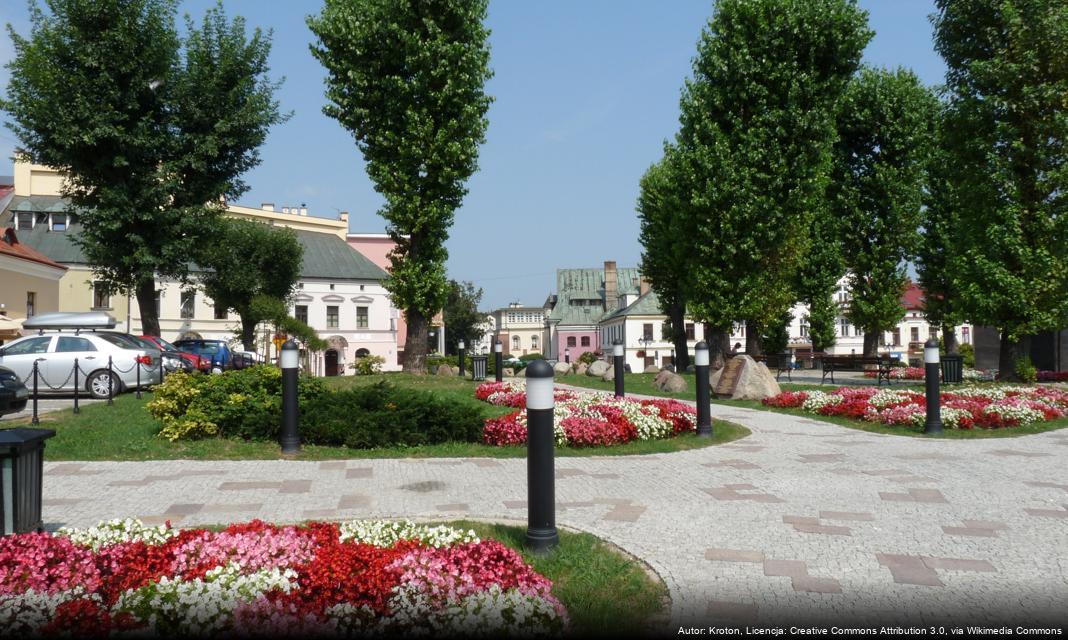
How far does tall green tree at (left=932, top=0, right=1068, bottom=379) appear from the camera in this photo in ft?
68.5

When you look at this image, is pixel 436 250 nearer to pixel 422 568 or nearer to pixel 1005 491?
pixel 1005 491

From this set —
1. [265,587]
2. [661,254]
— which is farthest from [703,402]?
[661,254]

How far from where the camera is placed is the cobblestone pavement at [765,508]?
14.6 ft

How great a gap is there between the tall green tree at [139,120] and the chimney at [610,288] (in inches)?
2824

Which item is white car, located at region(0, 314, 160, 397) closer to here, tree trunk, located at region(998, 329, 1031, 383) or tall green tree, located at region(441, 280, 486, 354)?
tree trunk, located at region(998, 329, 1031, 383)

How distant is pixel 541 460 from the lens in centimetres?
526

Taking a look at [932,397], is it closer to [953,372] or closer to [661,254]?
[953,372]

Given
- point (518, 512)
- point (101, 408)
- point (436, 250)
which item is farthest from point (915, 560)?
point (436, 250)

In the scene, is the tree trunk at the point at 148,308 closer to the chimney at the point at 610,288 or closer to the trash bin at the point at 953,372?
the trash bin at the point at 953,372

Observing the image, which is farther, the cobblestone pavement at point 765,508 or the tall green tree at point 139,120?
the tall green tree at point 139,120

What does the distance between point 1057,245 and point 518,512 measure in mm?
20991

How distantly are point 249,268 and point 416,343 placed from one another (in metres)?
33.5

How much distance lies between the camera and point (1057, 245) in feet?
69.1

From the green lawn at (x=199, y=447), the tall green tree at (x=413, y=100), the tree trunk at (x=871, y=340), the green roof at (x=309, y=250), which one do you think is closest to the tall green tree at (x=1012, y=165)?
the tree trunk at (x=871, y=340)
